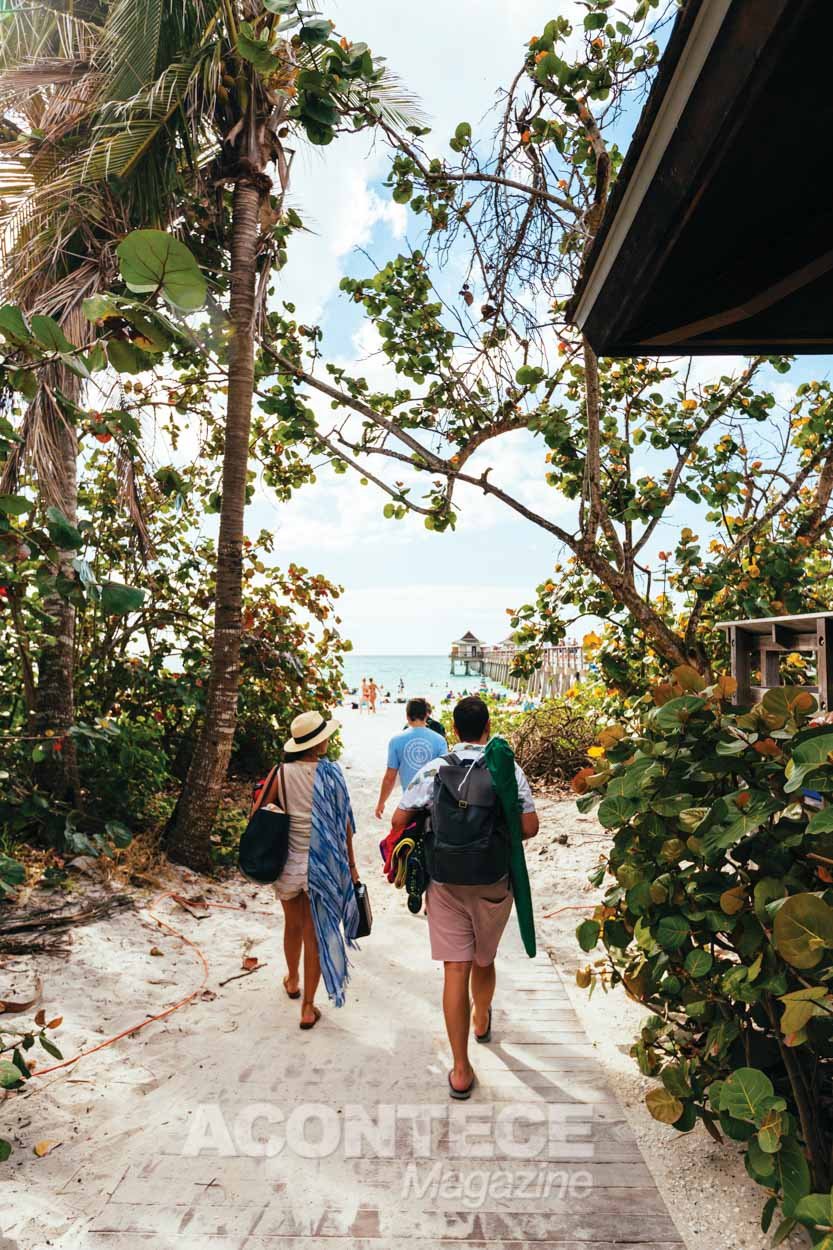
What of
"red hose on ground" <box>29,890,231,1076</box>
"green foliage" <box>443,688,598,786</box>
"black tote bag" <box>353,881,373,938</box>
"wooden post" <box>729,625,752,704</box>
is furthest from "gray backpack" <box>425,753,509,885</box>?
"green foliage" <box>443,688,598,786</box>

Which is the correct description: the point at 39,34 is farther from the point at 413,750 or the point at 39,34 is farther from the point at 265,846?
the point at 265,846

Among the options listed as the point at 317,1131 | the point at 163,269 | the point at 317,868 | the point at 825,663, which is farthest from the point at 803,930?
the point at 317,868

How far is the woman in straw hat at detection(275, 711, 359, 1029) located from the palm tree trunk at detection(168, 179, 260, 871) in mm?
2259

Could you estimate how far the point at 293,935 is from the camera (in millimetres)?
3629

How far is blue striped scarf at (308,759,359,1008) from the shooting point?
11.1 feet

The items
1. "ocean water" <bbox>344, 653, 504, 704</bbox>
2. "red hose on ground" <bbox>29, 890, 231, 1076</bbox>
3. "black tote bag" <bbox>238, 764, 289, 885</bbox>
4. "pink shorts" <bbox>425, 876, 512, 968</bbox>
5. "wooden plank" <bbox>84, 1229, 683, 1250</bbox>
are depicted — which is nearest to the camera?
"wooden plank" <bbox>84, 1229, 683, 1250</bbox>

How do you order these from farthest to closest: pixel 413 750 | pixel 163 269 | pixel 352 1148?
1. pixel 413 750
2. pixel 352 1148
3. pixel 163 269

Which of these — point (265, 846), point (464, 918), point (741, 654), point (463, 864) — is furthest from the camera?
point (741, 654)

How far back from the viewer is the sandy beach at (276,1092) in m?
2.13

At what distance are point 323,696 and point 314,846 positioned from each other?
14.6 feet

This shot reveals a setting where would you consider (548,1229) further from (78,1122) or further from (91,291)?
(91,291)

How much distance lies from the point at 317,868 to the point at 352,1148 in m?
1.16

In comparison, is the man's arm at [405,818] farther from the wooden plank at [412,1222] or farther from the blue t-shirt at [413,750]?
the blue t-shirt at [413,750]

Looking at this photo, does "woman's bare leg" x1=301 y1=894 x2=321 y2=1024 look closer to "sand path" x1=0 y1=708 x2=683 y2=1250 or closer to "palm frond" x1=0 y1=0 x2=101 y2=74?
"sand path" x1=0 y1=708 x2=683 y2=1250
